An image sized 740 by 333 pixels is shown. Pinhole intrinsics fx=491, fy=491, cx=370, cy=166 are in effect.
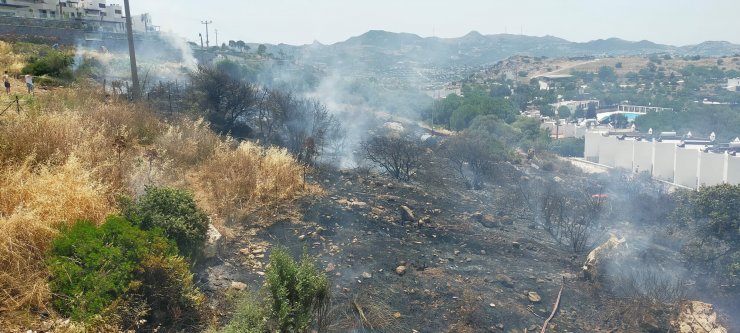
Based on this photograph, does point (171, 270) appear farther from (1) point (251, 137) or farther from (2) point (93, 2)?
(2) point (93, 2)

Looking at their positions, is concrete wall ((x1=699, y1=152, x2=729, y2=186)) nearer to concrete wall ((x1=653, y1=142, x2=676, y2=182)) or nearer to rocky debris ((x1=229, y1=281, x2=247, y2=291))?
concrete wall ((x1=653, y1=142, x2=676, y2=182))

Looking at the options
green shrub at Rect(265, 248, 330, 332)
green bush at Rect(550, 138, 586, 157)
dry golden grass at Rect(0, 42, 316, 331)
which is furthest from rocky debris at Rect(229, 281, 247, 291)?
green bush at Rect(550, 138, 586, 157)

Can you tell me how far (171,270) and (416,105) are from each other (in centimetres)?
3329

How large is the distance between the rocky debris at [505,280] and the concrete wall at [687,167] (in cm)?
1704

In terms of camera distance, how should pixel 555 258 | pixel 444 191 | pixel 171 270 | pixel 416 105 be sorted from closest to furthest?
pixel 171 270 < pixel 555 258 < pixel 444 191 < pixel 416 105

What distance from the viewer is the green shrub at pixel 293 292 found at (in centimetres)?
448

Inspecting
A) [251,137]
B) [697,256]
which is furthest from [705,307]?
[251,137]

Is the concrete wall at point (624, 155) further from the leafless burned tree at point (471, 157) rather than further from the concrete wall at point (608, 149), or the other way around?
the leafless burned tree at point (471, 157)

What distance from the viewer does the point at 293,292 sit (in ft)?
15.3

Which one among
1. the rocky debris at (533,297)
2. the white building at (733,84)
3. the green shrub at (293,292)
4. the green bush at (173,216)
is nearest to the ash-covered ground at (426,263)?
the rocky debris at (533,297)

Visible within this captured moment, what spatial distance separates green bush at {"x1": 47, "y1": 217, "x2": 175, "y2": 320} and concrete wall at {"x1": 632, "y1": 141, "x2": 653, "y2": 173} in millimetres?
24547

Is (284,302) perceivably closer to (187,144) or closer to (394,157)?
(187,144)

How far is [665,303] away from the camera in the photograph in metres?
7.73

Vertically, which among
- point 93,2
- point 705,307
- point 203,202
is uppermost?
point 93,2
